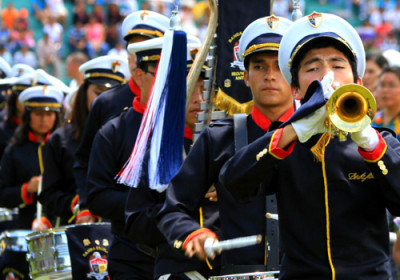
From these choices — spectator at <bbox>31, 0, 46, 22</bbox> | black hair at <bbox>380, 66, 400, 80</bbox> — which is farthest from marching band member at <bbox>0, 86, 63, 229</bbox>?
spectator at <bbox>31, 0, 46, 22</bbox>

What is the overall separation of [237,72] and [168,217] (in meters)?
1.50

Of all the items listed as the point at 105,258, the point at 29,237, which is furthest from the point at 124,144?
the point at 29,237

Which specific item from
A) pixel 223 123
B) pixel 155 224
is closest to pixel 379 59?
pixel 155 224

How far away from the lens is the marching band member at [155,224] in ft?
16.8

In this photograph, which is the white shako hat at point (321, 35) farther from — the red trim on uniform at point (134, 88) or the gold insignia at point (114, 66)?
the gold insignia at point (114, 66)

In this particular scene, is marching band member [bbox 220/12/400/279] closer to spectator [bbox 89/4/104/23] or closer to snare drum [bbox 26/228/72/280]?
snare drum [bbox 26/228/72/280]

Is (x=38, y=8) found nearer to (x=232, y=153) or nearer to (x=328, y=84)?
(x=232, y=153)

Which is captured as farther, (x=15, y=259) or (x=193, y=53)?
(x=15, y=259)

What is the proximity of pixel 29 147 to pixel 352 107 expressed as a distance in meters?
6.78

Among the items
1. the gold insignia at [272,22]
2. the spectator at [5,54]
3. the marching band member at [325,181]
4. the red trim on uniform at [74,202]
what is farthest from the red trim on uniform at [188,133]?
the spectator at [5,54]

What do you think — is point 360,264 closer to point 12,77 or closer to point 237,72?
point 237,72

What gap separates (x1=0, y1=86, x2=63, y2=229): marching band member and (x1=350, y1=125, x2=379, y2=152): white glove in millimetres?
6276

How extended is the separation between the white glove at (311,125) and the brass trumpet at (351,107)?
2.7 inches

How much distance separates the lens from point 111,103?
7688 mm
